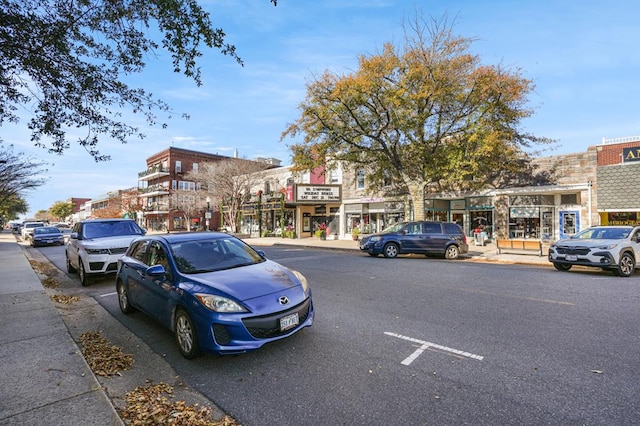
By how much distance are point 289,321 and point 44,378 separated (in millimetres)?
2620

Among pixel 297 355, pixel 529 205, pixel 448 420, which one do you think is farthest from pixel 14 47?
pixel 529 205

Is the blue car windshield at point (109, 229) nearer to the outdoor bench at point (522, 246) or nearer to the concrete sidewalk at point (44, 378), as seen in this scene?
the concrete sidewalk at point (44, 378)

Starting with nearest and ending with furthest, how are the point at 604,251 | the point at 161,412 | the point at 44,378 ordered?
the point at 161,412, the point at 44,378, the point at 604,251

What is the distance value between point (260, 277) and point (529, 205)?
66.9 feet

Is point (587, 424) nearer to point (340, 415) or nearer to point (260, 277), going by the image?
point (340, 415)

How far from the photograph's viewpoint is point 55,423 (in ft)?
9.34

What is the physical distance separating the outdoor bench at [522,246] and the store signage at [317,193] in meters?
15.1

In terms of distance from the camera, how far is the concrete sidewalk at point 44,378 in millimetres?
2961

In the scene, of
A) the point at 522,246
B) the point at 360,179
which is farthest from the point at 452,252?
the point at 360,179

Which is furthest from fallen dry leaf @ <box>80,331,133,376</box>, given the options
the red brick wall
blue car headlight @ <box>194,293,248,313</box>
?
the red brick wall

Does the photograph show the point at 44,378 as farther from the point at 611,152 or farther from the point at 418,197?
the point at 611,152

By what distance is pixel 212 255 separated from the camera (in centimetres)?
533

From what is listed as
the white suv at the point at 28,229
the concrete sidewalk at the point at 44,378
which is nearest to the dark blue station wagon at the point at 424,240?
the concrete sidewalk at the point at 44,378

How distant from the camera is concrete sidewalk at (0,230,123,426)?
2961 millimetres
